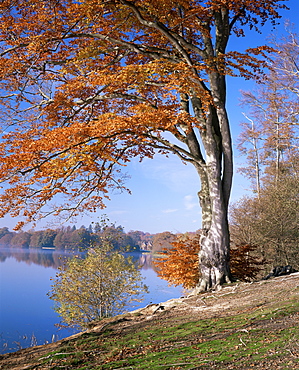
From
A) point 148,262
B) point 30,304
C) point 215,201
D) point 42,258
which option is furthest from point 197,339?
point 42,258

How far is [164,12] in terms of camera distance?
25.8 feet

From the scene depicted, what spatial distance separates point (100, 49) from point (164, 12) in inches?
70.0

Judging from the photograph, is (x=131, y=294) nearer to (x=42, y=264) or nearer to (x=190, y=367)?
(x=190, y=367)

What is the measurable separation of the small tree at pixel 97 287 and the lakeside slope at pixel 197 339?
4827 mm

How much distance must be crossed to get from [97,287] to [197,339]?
7663 millimetres

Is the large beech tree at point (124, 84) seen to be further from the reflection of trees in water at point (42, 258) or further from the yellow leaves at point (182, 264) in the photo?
the reflection of trees in water at point (42, 258)

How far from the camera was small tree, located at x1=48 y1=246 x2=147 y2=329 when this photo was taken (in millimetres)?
11281

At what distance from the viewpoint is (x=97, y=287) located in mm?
11281

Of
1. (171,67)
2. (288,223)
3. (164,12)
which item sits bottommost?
(288,223)

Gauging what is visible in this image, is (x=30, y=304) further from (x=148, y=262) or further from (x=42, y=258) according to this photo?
(x=42, y=258)

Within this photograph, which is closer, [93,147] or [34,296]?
[93,147]

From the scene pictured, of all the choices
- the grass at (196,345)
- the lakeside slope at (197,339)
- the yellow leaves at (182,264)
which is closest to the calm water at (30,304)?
the yellow leaves at (182,264)

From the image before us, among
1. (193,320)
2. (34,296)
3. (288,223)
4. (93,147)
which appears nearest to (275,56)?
(288,223)

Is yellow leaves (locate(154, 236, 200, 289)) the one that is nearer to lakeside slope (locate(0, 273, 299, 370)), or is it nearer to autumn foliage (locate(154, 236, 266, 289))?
autumn foliage (locate(154, 236, 266, 289))
